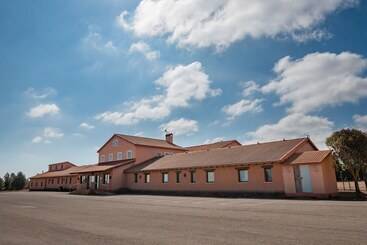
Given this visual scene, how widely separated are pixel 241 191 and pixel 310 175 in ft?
20.8

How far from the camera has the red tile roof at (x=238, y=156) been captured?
2592 centimetres

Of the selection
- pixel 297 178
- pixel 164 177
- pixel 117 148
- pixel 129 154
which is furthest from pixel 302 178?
pixel 117 148

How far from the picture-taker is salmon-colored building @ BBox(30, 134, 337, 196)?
23.5 m

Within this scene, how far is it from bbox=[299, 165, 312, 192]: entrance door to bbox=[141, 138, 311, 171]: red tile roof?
5.54ft

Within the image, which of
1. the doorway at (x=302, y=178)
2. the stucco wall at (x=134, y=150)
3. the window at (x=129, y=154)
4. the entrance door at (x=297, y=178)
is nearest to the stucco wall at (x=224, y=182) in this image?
the entrance door at (x=297, y=178)

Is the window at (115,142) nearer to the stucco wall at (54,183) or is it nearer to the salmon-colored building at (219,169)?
the salmon-colored building at (219,169)

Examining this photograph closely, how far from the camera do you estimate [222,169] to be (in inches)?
1136

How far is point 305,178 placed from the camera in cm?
2352

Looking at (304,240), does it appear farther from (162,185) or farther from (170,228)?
(162,185)

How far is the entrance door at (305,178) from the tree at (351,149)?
241cm

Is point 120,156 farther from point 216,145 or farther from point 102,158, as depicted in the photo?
point 216,145

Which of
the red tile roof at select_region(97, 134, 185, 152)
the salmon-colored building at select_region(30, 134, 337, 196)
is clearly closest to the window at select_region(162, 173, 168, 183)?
the salmon-colored building at select_region(30, 134, 337, 196)

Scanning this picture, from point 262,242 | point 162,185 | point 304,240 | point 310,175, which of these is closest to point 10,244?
point 262,242

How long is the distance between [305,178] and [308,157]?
1.68 metres
